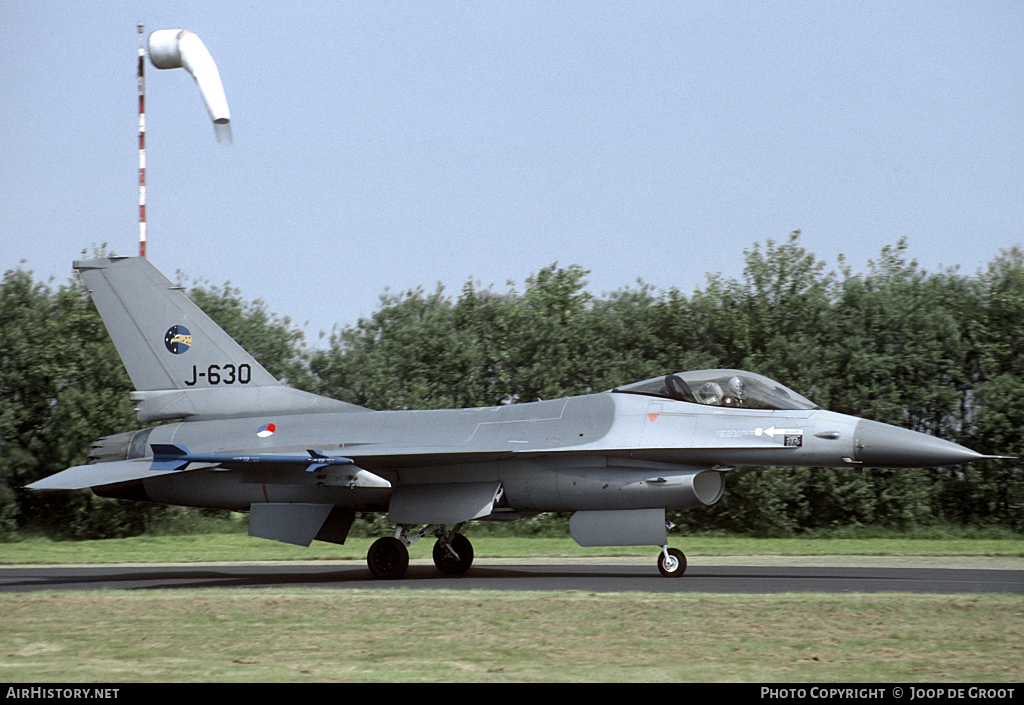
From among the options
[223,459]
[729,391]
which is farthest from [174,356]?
[729,391]

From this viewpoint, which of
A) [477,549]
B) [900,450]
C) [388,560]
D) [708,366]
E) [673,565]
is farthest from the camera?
[708,366]

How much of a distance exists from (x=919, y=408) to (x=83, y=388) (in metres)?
22.5

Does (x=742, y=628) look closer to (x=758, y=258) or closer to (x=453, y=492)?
(x=453, y=492)

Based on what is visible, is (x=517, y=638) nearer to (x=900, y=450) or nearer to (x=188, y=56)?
(x=900, y=450)

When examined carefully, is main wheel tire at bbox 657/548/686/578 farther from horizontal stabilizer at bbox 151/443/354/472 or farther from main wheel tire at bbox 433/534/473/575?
horizontal stabilizer at bbox 151/443/354/472

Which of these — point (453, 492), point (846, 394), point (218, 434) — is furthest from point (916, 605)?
point (846, 394)

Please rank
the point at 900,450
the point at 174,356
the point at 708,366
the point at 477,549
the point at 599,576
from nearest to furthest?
the point at 900,450 < the point at 599,576 < the point at 174,356 < the point at 477,549 < the point at 708,366

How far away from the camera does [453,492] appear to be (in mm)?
15367

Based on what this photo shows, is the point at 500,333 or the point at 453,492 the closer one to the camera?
the point at 453,492

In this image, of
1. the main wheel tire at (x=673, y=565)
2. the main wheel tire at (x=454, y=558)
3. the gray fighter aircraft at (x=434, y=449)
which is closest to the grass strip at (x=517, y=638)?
the main wheel tire at (x=673, y=565)

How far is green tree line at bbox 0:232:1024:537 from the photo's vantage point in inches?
1029

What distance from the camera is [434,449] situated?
1509 centimetres

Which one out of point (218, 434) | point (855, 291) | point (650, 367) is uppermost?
point (855, 291)

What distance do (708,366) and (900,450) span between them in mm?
14527
